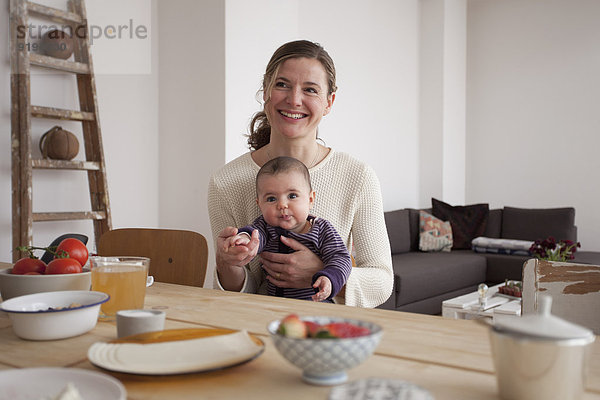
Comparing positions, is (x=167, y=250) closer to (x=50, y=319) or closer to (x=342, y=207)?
(x=342, y=207)

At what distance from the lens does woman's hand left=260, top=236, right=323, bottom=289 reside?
157 cm

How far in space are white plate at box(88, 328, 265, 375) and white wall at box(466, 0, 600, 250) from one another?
232 inches

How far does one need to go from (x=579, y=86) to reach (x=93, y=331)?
239 inches

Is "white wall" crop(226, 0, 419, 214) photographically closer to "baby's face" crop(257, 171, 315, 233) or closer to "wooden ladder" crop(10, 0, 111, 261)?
"wooden ladder" crop(10, 0, 111, 261)

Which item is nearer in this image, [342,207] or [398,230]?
[342,207]

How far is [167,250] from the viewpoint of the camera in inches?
72.1

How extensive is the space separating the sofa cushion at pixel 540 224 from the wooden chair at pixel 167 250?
166 inches

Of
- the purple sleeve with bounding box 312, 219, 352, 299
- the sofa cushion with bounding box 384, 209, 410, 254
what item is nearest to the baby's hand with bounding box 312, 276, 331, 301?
the purple sleeve with bounding box 312, 219, 352, 299

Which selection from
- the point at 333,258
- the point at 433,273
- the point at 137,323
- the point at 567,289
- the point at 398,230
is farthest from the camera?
the point at 398,230

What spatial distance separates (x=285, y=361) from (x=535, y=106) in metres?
6.09

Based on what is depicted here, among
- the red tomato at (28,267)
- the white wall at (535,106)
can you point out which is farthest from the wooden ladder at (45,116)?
the white wall at (535,106)

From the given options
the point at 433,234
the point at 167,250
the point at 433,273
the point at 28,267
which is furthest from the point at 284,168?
the point at 433,234

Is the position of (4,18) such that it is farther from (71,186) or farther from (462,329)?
(462,329)

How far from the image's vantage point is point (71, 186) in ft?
10.5
